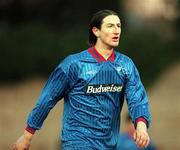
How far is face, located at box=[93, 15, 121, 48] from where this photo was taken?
30.1 feet

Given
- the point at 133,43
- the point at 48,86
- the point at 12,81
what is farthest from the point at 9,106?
the point at 48,86

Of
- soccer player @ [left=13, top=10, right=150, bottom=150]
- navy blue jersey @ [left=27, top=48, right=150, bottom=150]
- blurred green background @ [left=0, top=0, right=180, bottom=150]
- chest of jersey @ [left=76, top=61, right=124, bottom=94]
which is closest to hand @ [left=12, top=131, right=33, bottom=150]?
soccer player @ [left=13, top=10, right=150, bottom=150]

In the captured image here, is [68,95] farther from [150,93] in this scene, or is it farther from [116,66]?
[150,93]

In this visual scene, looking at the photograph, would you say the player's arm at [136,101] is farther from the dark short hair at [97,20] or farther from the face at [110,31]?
the dark short hair at [97,20]

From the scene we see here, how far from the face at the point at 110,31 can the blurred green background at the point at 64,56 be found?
8891 mm

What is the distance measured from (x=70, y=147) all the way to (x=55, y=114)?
9371 mm

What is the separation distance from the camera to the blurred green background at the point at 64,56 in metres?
18.4

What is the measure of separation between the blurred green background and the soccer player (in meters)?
8.88

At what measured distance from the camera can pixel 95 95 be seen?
9.16 metres

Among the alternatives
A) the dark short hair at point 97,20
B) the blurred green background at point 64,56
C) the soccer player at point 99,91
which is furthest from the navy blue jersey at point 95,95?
the blurred green background at point 64,56

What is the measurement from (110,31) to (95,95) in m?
0.60

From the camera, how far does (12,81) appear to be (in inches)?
737

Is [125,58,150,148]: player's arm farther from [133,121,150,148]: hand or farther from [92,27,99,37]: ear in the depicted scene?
[92,27,99,37]: ear

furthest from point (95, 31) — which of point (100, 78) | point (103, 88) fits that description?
point (103, 88)
